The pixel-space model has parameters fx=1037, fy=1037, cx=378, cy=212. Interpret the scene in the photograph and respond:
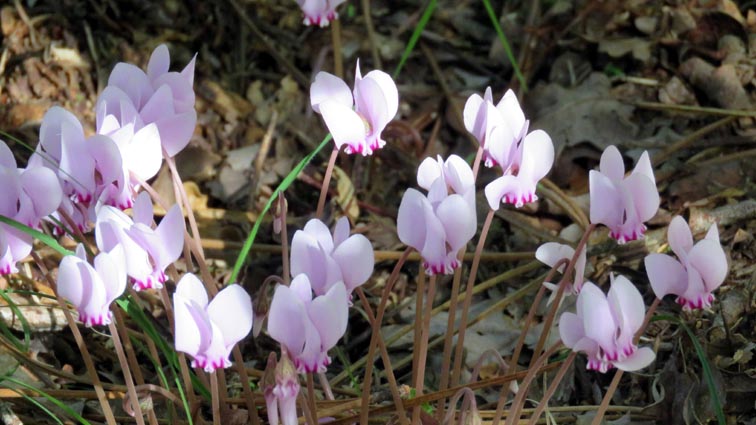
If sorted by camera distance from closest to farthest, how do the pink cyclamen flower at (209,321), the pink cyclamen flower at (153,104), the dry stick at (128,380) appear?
the pink cyclamen flower at (209,321) → the dry stick at (128,380) → the pink cyclamen flower at (153,104)

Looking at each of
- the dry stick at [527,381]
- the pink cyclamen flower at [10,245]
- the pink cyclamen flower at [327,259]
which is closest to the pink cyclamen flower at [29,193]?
the pink cyclamen flower at [10,245]

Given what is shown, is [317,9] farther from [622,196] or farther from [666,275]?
[666,275]

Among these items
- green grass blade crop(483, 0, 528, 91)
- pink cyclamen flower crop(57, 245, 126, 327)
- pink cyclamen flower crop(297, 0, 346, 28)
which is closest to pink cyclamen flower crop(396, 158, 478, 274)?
pink cyclamen flower crop(57, 245, 126, 327)

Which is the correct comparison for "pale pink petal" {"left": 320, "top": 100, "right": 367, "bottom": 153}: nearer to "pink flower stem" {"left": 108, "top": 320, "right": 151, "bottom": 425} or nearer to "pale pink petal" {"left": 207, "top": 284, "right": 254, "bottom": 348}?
"pale pink petal" {"left": 207, "top": 284, "right": 254, "bottom": 348}

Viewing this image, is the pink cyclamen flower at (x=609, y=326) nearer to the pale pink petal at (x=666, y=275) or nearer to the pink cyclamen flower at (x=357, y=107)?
the pale pink petal at (x=666, y=275)

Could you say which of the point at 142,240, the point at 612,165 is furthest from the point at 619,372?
the point at 142,240

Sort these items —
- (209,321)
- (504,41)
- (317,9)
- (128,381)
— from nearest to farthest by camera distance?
(209,321)
(128,381)
(317,9)
(504,41)
